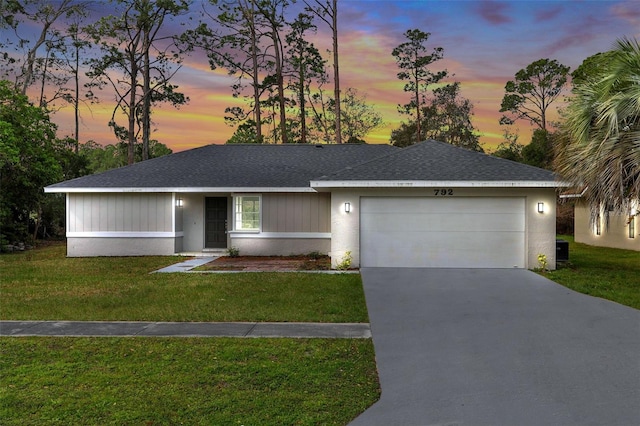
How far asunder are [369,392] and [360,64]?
24798 millimetres

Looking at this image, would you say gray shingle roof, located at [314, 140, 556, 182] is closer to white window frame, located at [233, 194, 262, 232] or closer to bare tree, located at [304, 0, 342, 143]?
white window frame, located at [233, 194, 262, 232]

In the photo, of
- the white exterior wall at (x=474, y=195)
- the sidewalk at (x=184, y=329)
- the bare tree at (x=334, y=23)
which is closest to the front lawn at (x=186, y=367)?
the sidewalk at (x=184, y=329)

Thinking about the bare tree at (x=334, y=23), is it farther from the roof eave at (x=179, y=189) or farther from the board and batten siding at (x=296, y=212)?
the roof eave at (x=179, y=189)

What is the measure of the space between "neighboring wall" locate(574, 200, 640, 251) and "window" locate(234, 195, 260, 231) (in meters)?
12.1

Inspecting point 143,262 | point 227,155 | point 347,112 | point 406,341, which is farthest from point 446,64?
point 406,341

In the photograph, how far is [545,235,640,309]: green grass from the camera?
8.65 metres

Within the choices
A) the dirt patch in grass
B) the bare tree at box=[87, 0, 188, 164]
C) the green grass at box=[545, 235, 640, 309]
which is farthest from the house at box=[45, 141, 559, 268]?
the bare tree at box=[87, 0, 188, 164]

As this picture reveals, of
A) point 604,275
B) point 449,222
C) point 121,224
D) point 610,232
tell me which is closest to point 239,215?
point 121,224

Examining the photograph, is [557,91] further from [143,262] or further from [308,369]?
[308,369]

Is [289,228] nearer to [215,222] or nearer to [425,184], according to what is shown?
[215,222]

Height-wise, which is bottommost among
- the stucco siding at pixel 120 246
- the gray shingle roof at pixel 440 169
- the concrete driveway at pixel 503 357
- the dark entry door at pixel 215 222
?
the concrete driveway at pixel 503 357

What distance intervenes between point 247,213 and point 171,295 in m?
6.81

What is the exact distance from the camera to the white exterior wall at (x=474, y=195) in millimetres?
11453

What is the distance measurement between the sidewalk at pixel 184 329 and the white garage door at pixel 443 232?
567 centimetres
